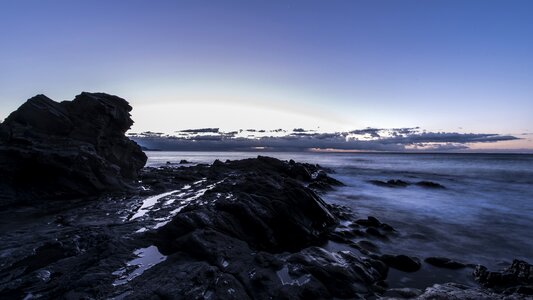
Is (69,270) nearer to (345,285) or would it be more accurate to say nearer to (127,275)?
(127,275)

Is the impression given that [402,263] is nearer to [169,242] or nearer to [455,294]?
[455,294]

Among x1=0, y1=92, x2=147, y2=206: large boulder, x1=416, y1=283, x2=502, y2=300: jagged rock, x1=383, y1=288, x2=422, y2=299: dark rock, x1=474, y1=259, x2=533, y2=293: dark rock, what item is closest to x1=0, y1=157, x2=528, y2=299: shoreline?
x1=383, y1=288, x2=422, y2=299: dark rock

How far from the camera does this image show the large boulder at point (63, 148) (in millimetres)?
16802

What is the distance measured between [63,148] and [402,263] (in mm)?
20370

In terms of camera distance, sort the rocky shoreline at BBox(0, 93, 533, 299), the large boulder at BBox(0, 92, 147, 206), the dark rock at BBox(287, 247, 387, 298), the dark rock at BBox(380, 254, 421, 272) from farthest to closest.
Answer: the large boulder at BBox(0, 92, 147, 206)
the dark rock at BBox(380, 254, 421, 272)
the dark rock at BBox(287, 247, 387, 298)
the rocky shoreline at BBox(0, 93, 533, 299)

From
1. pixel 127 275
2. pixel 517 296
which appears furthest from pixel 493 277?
pixel 127 275

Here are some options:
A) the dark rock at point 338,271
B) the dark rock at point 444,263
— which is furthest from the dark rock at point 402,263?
the dark rock at point 338,271

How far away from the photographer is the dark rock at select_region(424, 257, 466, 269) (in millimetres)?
10617

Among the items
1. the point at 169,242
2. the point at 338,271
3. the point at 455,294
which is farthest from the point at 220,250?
the point at 455,294

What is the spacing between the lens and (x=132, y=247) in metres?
9.45

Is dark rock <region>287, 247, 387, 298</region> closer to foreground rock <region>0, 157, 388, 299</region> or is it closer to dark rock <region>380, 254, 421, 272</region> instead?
foreground rock <region>0, 157, 388, 299</region>

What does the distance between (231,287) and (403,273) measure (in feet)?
21.1

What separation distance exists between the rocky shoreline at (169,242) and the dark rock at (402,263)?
0.12ft

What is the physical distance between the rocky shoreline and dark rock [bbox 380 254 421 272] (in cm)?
4
